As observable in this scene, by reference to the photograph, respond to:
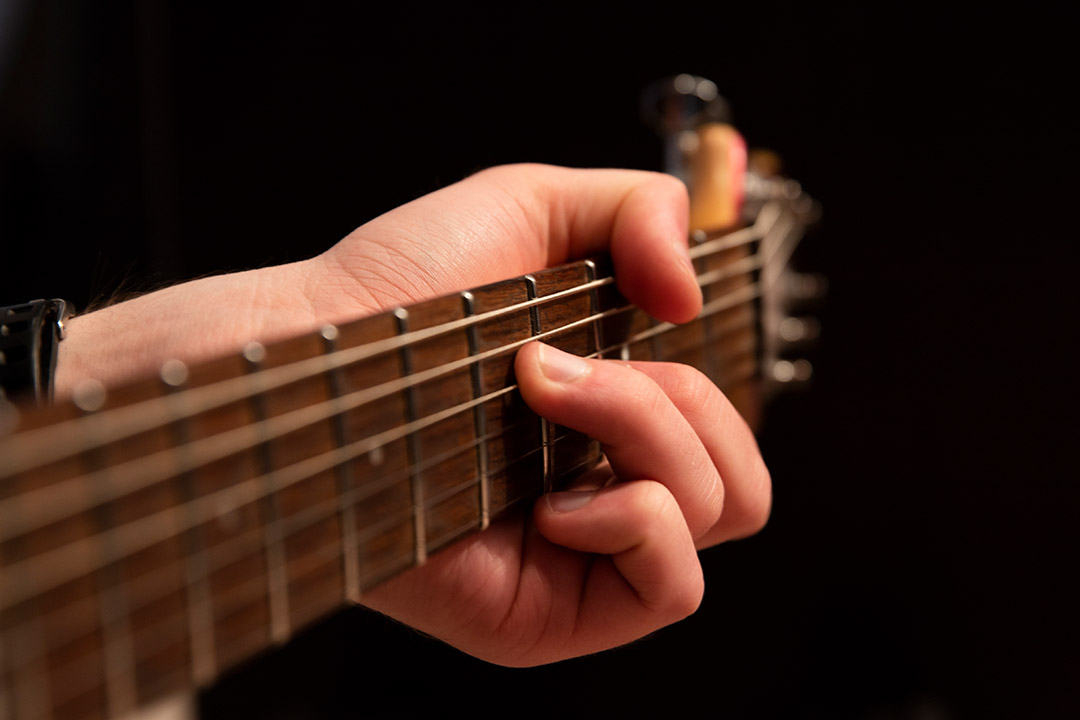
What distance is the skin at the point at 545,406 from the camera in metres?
0.51

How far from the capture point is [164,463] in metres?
0.29

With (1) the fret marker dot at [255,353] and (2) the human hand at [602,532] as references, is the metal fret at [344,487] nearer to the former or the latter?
(1) the fret marker dot at [255,353]

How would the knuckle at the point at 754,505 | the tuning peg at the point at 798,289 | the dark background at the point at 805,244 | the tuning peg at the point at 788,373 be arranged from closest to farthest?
the knuckle at the point at 754,505 < the tuning peg at the point at 788,373 < the tuning peg at the point at 798,289 < the dark background at the point at 805,244

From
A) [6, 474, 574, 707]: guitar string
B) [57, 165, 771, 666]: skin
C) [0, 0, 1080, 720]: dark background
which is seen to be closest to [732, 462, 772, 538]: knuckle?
[57, 165, 771, 666]: skin

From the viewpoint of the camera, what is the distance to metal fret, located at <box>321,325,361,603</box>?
35 cm

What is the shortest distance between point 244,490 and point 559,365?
0.21m

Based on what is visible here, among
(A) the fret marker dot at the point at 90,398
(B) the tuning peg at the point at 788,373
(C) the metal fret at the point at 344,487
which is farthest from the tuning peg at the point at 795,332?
(A) the fret marker dot at the point at 90,398

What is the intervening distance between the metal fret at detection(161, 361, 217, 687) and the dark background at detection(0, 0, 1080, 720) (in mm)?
1052

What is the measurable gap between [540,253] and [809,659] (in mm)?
1015

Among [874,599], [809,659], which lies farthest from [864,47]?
[809,659]

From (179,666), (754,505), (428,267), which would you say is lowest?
(754,505)

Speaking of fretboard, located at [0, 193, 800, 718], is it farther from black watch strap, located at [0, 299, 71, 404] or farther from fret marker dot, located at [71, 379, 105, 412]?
black watch strap, located at [0, 299, 71, 404]

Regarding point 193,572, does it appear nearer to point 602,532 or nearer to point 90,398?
point 90,398

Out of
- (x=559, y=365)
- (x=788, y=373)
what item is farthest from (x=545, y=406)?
(x=788, y=373)
